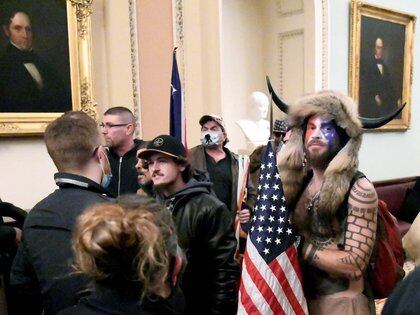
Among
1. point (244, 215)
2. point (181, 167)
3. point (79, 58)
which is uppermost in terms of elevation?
point (79, 58)

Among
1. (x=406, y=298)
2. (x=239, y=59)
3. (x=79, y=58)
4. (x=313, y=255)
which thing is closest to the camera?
(x=406, y=298)

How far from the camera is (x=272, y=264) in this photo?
1.95m

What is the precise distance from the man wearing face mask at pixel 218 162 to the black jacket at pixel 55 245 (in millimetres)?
2204

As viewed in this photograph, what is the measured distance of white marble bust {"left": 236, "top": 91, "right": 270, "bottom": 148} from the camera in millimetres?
5164

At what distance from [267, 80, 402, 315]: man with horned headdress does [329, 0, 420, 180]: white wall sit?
4542mm

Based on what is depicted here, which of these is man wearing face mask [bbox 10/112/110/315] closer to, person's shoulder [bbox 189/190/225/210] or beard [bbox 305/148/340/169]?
person's shoulder [bbox 189/190/225/210]

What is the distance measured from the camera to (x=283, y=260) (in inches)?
76.4

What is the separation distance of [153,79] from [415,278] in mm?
4032

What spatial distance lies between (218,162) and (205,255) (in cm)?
192

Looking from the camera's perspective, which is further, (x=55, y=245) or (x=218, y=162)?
(x=218, y=162)

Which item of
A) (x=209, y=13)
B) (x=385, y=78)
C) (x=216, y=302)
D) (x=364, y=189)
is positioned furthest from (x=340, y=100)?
(x=385, y=78)

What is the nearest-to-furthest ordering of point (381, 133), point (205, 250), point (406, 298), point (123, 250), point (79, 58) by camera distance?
point (406, 298), point (123, 250), point (205, 250), point (79, 58), point (381, 133)

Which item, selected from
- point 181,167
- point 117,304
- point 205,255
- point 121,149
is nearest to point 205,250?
point 205,255

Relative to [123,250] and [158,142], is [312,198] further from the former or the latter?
[123,250]
